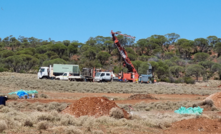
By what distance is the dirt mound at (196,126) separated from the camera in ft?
33.7

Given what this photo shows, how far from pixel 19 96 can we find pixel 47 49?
299 feet

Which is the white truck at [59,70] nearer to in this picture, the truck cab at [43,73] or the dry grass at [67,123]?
the truck cab at [43,73]

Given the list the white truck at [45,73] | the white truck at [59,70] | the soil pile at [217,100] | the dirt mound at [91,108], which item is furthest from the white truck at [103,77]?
the dirt mound at [91,108]

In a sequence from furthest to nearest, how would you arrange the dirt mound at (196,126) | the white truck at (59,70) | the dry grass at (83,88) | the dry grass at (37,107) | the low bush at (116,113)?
the white truck at (59,70), the dry grass at (83,88), the dry grass at (37,107), the low bush at (116,113), the dirt mound at (196,126)

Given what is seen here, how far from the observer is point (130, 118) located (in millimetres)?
12117

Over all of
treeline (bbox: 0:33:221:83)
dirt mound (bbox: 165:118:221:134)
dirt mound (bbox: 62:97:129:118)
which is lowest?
dirt mound (bbox: 165:118:221:134)

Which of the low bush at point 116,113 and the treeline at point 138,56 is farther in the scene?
the treeline at point 138,56

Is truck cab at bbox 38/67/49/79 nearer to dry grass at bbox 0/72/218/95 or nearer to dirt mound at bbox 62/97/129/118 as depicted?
dry grass at bbox 0/72/218/95

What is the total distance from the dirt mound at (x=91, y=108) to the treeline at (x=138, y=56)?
2017 inches

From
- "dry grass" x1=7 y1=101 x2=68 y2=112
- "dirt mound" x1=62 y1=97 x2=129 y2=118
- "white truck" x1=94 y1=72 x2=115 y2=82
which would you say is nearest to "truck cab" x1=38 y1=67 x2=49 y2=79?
"white truck" x1=94 y1=72 x2=115 y2=82

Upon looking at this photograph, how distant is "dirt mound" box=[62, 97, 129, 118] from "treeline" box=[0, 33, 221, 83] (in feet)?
168

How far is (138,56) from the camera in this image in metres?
106

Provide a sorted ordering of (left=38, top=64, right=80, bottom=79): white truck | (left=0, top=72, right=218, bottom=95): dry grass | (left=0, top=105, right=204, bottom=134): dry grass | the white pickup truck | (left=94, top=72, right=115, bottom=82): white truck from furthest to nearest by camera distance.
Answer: (left=38, top=64, right=80, bottom=79): white truck → the white pickup truck → (left=94, top=72, right=115, bottom=82): white truck → (left=0, top=72, right=218, bottom=95): dry grass → (left=0, top=105, right=204, bottom=134): dry grass

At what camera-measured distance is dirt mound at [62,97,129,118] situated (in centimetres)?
1240
